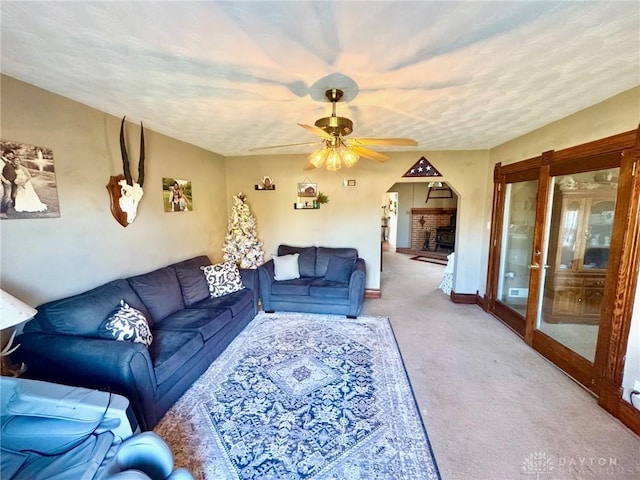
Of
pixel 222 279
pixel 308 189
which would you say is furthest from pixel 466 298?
pixel 222 279

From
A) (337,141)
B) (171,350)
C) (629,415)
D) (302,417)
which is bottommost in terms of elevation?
(302,417)

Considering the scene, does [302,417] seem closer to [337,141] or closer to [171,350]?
[171,350]

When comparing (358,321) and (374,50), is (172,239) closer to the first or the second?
(358,321)

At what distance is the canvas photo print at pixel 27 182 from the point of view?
1.80 meters

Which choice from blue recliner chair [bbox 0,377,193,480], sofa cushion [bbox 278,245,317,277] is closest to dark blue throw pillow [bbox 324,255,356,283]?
sofa cushion [bbox 278,245,317,277]

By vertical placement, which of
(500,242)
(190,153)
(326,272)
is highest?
(190,153)

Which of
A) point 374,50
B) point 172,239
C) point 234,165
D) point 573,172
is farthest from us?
point 234,165

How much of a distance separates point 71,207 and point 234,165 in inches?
109

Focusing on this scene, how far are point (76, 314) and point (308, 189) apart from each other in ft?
11.0

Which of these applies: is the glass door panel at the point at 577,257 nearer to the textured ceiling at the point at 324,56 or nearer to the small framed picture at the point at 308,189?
Result: the textured ceiling at the point at 324,56

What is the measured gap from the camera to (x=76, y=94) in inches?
83.3

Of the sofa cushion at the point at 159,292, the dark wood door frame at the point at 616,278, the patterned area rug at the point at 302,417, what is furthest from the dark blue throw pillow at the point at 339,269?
the dark wood door frame at the point at 616,278

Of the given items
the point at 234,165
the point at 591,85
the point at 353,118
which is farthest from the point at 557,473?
the point at 234,165

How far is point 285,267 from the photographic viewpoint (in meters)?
4.05
